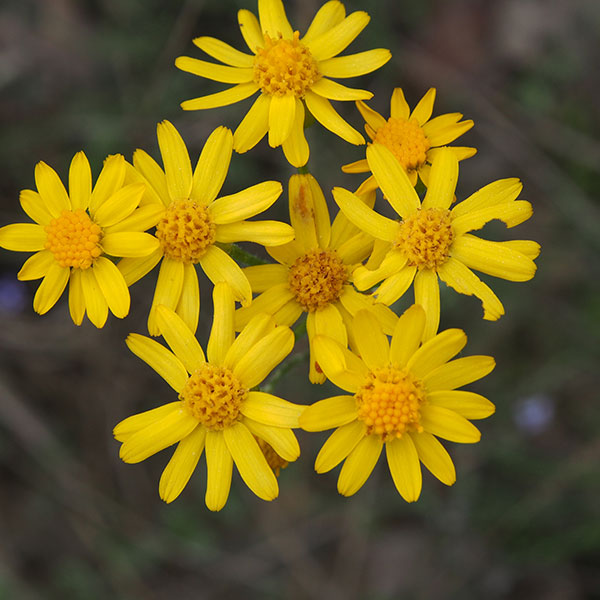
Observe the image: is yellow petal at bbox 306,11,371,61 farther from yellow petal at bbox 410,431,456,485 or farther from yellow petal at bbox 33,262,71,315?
yellow petal at bbox 410,431,456,485

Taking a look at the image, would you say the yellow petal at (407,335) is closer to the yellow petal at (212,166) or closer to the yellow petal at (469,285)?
the yellow petal at (469,285)

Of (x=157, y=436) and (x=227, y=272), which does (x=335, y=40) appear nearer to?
(x=227, y=272)

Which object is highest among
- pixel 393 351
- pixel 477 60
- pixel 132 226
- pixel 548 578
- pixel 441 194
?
pixel 477 60

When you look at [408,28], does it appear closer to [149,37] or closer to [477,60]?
[477,60]

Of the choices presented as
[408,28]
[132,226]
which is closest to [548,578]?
[132,226]

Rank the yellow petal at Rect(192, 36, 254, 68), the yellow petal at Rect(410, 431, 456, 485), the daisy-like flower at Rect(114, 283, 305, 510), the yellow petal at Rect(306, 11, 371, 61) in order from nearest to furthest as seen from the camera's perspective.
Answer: the yellow petal at Rect(410, 431, 456, 485)
the daisy-like flower at Rect(114, 283, 305, 510)
the yellow petal at Rect(306, 11, 371, 61)
the yellow petal at Rect(192, 36, 254, 68)

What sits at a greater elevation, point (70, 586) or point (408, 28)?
point (408, 28)

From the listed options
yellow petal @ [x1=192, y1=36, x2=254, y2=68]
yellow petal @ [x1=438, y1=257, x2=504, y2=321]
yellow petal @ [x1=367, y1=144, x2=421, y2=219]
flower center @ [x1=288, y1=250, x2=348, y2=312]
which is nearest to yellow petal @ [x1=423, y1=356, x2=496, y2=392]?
yellow petal @ [x1=438, y1=257, x2=504, y2=321]
